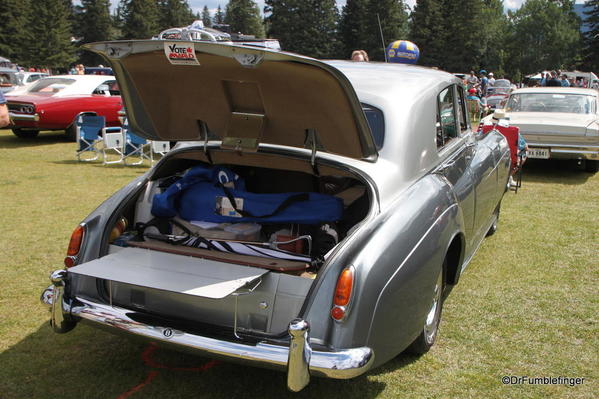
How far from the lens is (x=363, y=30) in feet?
230

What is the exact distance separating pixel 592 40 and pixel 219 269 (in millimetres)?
68547

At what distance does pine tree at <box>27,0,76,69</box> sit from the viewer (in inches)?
2228

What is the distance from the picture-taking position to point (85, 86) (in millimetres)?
14109

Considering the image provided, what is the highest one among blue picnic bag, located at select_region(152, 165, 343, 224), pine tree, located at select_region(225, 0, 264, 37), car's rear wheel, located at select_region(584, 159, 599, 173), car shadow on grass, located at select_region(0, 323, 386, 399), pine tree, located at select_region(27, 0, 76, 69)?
pine tree, located at select_region(225, 0, 264, 37)

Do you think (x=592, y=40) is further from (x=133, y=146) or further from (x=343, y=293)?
(x=343, y=293)

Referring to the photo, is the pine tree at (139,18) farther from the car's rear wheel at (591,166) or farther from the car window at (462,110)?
the car window at (462,110)

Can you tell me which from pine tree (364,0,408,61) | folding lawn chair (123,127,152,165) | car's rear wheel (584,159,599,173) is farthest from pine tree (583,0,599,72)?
folding lawn chair (123,127,152,165)

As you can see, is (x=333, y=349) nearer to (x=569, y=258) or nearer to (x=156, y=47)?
(x=156, y=47)

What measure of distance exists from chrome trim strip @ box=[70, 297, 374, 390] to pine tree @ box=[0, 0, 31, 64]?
61.0 m

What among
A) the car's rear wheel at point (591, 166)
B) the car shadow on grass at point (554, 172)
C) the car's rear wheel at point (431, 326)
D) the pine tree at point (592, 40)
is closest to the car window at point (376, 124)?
the car's rear wheel at point (431, 326)

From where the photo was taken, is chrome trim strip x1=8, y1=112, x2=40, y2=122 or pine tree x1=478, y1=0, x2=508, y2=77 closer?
chrome trim strip x1=8, y1=112, x2=40, y2=122

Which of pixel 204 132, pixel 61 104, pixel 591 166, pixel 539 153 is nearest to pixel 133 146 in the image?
pixel 61 104

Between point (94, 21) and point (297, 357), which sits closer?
point (297, 357)

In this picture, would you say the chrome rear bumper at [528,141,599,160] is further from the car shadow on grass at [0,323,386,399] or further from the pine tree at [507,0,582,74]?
the pine tree at [507,0,582,74]
